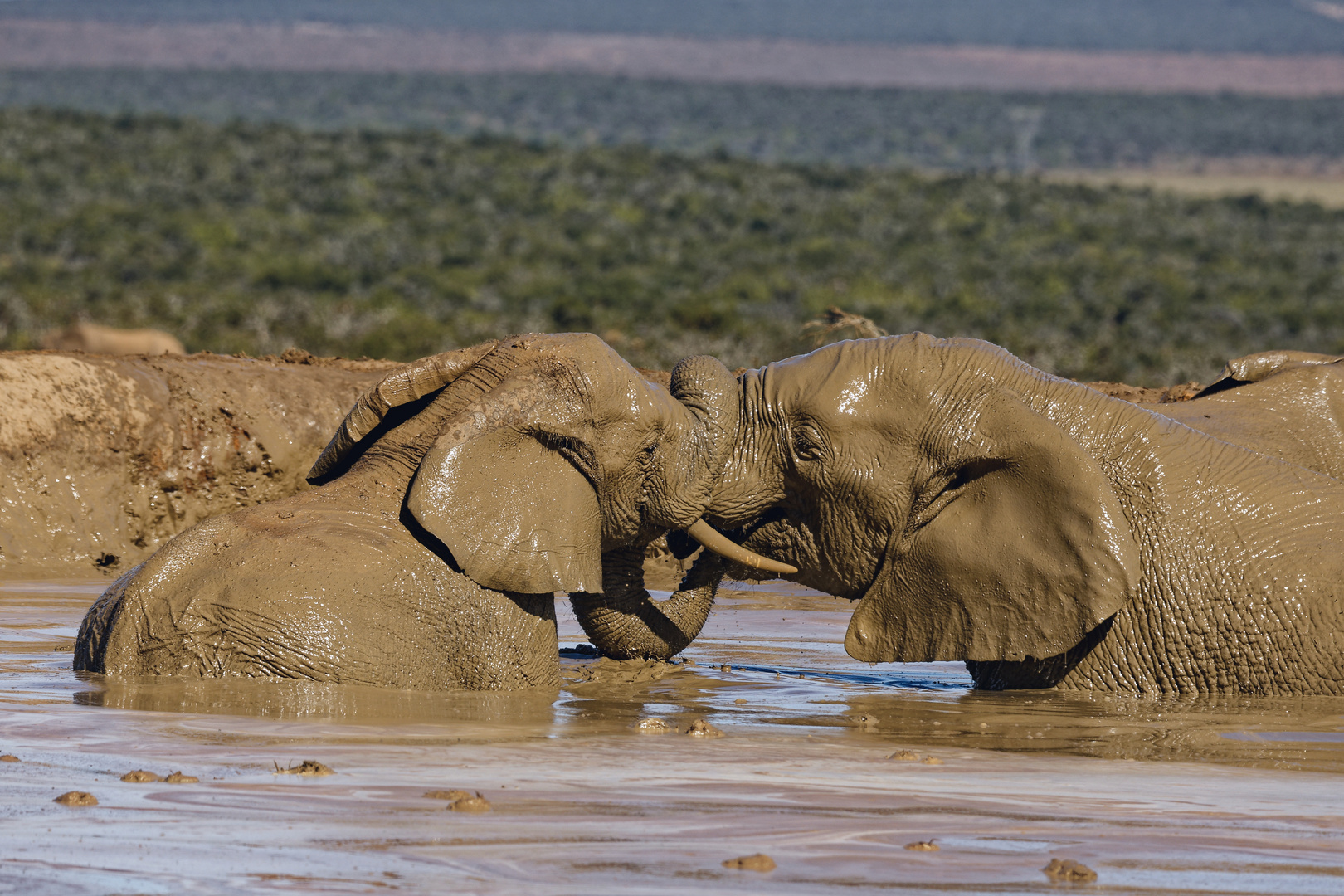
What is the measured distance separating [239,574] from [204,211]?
49.1 metres

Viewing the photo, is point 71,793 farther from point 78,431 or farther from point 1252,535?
point 78,431

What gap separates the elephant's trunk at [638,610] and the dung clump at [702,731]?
1507mm

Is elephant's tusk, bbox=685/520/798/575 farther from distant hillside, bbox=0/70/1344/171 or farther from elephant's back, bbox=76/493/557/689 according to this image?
distant hillside, bbox=0/70/1344/171

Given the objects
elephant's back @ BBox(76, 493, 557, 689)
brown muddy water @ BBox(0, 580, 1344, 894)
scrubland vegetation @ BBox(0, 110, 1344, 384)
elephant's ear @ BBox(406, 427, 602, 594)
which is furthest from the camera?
scrubland vegetation @ BBox(0, 110, 1344, 384)

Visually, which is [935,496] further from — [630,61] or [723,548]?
[630,61]

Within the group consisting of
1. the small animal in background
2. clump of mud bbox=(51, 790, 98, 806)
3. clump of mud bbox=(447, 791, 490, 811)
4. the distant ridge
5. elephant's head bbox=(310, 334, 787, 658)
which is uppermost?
the distant ridge

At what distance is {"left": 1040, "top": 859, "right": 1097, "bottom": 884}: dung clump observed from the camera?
432 cm

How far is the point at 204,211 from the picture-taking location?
177 ft

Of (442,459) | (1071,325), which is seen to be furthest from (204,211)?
(442,459)

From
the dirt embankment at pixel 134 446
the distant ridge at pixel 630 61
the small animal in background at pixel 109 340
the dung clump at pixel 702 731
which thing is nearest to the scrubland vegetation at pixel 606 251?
the small animal in background at pixel 109 340

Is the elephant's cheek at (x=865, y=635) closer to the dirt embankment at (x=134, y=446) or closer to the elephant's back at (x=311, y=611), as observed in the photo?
the elephant's back at (x=311, y=611)

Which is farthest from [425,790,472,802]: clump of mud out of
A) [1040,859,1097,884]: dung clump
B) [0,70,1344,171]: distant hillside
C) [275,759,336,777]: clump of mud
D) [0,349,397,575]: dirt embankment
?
[0,70,1344,171]: distant hillside

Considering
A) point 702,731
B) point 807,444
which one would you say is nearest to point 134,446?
point 807,444

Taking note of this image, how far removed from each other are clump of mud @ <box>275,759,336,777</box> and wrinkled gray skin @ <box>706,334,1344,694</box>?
270 cm
